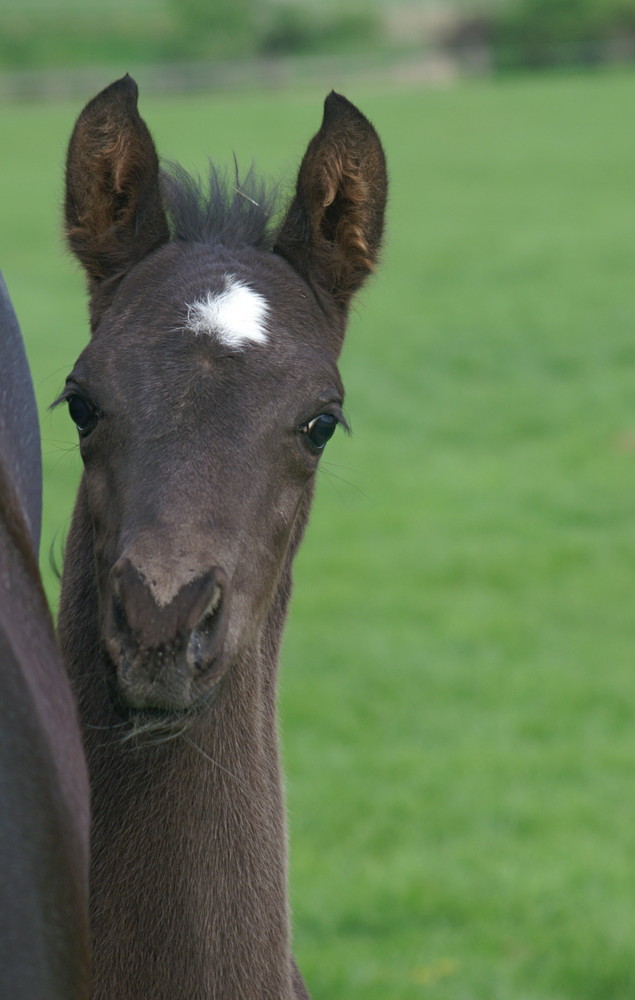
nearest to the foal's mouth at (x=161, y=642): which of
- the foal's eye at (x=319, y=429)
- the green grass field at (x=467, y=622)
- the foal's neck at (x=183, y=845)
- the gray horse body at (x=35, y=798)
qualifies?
the gray horse body at (x=35, y=798)

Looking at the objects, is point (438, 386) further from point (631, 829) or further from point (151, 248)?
point (151, 248)

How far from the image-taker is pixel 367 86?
45031 millimetres

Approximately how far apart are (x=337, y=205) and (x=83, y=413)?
0.89 metres

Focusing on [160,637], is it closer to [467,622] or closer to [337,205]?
[337,205]

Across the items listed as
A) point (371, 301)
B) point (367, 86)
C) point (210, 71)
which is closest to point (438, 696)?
point (371, 301)

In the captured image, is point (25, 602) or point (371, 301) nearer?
point (25, 602)

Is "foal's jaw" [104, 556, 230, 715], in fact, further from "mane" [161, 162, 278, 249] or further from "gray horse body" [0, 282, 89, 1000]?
"mane" [161, 162, 278, 249]

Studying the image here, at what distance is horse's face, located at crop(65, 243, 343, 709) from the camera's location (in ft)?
8.25

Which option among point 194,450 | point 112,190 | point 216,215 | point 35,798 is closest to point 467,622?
point 216,215

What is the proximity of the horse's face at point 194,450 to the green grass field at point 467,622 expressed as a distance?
509mm

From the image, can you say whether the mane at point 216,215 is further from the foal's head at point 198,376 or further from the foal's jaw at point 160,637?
the foal's jaw at point 160,637

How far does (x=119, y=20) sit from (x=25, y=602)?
58299 mm

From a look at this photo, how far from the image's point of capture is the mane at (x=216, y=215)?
3230 millimetres

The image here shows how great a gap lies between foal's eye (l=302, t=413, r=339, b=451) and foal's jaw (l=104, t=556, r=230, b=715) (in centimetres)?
46
